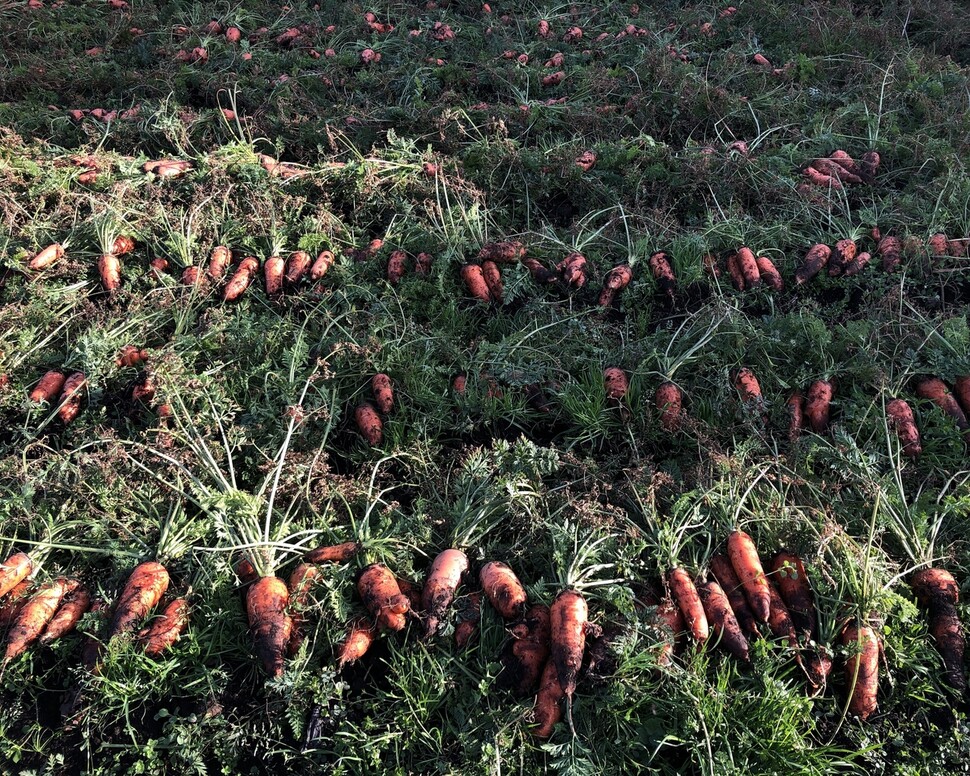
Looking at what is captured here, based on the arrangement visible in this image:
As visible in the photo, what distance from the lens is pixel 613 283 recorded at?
429 cm

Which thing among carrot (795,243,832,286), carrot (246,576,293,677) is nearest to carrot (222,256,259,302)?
carrot (246,576,293,677)

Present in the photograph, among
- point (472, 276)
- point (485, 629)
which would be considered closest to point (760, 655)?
point (485, 629)

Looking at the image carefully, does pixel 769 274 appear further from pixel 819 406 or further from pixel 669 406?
pixel 669 406

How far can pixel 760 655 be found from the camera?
2.64 metres

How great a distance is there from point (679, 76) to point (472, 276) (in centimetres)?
313

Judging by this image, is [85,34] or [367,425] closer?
[367,425]

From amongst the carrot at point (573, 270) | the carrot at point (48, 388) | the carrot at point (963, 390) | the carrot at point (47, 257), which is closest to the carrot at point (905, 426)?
the carrot at point (963, 390)

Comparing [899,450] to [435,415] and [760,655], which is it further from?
[435,415]

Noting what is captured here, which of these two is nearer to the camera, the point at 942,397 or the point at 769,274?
the point at 942,397

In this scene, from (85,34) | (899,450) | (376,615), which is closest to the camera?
(376,615)

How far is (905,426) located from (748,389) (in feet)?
2.37

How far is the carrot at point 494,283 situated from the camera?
435 cm

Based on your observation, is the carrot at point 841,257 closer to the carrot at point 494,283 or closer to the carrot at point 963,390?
the carrot at point 963,390

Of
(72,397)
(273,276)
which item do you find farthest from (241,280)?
(72,397)
